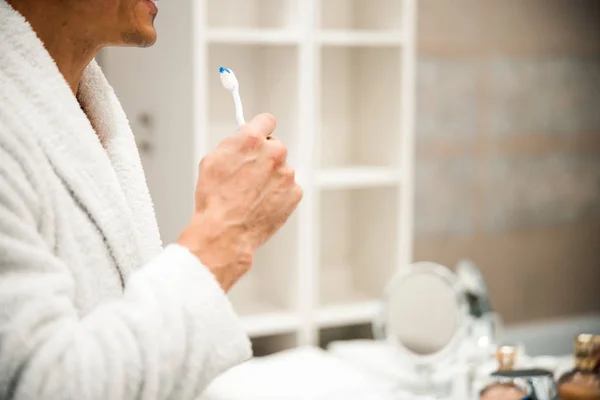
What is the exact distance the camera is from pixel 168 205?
1.97m

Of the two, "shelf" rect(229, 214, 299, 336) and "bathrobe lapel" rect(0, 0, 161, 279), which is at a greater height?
"bathrobe lapel" rect(0, 0, 161, 279)

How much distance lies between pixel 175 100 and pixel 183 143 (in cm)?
11

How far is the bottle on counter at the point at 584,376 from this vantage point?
1.42 meters

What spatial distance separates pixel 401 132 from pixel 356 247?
41 centimetres

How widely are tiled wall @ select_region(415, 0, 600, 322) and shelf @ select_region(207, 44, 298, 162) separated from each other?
0.70 meters

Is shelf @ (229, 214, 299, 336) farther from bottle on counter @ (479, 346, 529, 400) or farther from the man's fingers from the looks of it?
the man's fingers

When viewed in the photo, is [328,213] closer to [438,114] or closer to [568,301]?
[438,114]

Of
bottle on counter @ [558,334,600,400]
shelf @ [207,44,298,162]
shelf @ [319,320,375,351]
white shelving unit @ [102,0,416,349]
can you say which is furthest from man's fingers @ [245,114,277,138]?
shelf @ [319,320,375,351]

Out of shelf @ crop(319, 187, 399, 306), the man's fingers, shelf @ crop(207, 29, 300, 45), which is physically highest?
shelf @ crop(207, 29, 300, 45)

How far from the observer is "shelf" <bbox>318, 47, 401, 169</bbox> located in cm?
224

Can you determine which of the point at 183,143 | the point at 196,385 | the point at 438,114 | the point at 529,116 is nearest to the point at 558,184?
the point at 529,116

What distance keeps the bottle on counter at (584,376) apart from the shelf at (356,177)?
83cm

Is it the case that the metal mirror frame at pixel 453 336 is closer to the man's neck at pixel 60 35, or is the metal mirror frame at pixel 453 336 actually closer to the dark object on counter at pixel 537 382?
the dark object on counter at pixel 537 382

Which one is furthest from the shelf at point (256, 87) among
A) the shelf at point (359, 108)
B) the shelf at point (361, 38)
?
the shelf at point (359, 108)
